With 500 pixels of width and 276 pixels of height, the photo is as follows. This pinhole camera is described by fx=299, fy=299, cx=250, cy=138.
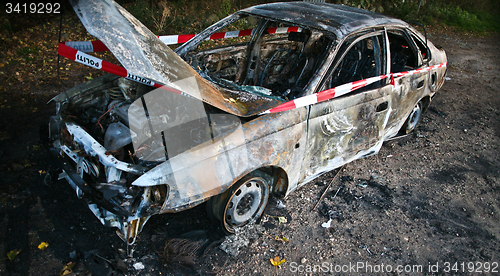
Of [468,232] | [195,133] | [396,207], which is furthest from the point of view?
[396,207]

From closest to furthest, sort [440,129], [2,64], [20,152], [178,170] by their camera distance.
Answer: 1. [178,170]
2. [20,152]
3. [440,129]
4. [2,64]

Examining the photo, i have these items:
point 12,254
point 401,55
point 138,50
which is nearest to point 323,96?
point 138,50

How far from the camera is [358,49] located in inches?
154

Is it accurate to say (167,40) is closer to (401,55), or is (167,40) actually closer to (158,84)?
(158,84)

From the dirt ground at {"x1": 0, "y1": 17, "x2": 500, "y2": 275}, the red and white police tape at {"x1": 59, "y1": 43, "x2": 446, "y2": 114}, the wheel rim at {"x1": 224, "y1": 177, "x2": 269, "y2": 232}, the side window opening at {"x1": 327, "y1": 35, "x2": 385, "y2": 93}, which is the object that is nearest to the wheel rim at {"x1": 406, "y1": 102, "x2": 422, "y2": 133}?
the dirt ground at {"x1": 0, "y1": 17, "x2": 500, "y2": 275}

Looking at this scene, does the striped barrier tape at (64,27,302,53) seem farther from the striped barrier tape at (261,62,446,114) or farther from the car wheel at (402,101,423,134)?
the car wheel at (402,101,423,134)

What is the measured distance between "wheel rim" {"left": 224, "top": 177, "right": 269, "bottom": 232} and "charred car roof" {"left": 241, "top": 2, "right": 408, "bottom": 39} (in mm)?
1674

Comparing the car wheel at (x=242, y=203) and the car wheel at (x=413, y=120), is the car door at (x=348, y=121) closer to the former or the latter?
the car wheel at (x=242, y=203)

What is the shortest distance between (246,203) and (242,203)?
4cm

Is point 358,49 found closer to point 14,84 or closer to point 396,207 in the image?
point 396,207

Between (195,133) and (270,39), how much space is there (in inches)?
91.9

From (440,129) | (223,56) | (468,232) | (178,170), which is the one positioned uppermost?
(223,56)

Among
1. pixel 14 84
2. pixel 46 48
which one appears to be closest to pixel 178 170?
pixel 14 84

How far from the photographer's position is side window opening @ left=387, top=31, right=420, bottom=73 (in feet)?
13.8
